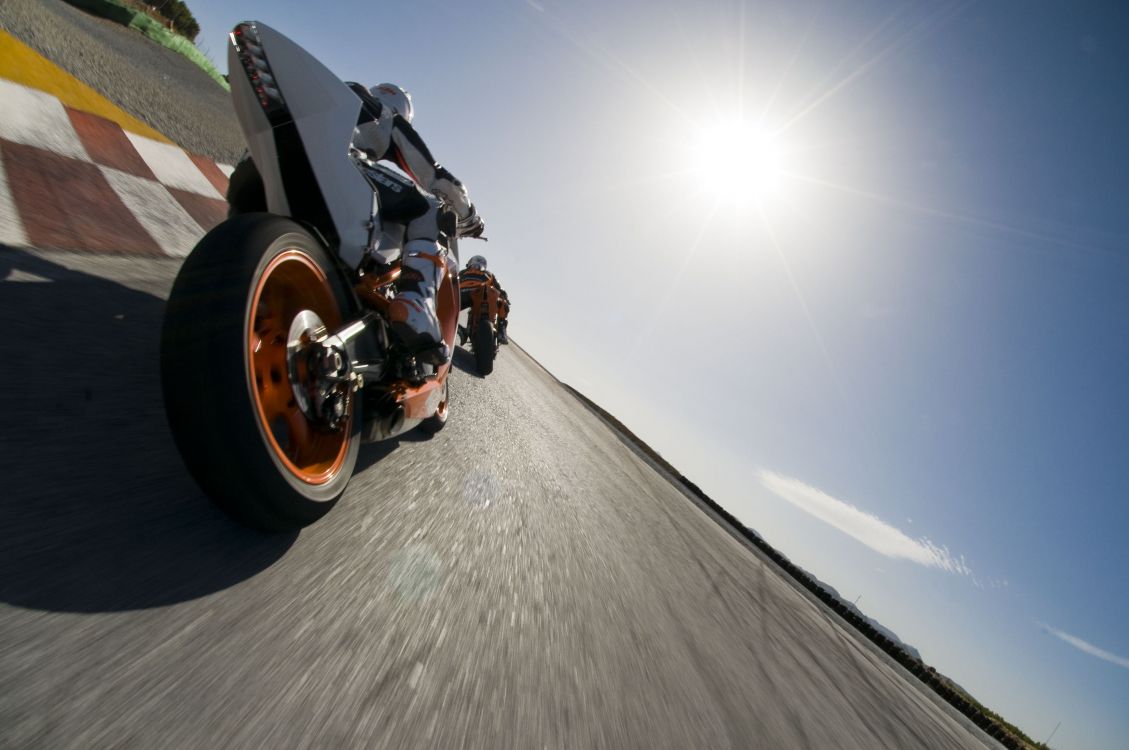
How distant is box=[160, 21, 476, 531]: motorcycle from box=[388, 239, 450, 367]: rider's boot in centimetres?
6

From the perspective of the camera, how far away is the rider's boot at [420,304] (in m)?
1.96

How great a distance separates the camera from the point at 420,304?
203 cm

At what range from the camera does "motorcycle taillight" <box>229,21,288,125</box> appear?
164 cm

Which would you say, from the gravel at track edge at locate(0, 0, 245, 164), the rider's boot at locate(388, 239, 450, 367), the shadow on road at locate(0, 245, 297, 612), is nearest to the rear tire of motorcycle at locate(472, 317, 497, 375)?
the rider's boot at locate(388, 239, 450, 367)

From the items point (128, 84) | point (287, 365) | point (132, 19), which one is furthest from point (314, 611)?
point (132, 19)

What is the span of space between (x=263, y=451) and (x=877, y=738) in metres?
2.52

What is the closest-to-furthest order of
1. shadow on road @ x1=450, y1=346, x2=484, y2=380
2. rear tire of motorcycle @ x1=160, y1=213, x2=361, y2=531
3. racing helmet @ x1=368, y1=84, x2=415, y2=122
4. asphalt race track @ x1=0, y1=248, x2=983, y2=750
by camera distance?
asphalt race track @ x1=0, y1=248, x2=983, y2=750 → rear tire of motorcycle @ x1=160, y1=213, x2=361, y2=531 → racing helmet @ x1=368, y1=84, x2=415, y2=122 → shadow on road @ x1=450, y1=346, x2=484, y2=380

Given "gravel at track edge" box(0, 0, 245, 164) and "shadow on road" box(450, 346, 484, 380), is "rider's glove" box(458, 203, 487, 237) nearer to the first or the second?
"shadow on road" box(450, 346, 484, 380)

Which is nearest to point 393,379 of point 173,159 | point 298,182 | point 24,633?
point 298,182

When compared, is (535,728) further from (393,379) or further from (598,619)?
(393,379)

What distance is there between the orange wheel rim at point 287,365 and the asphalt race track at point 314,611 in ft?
0.62

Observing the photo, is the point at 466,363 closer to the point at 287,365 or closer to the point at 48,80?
the point at 48,80

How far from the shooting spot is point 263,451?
103 cm

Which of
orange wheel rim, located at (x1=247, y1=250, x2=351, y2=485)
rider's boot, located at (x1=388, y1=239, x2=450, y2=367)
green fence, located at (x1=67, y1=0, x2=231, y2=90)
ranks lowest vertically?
orange wheel rim, located at (x1=247, y1=250, x2=351, y2=485)
